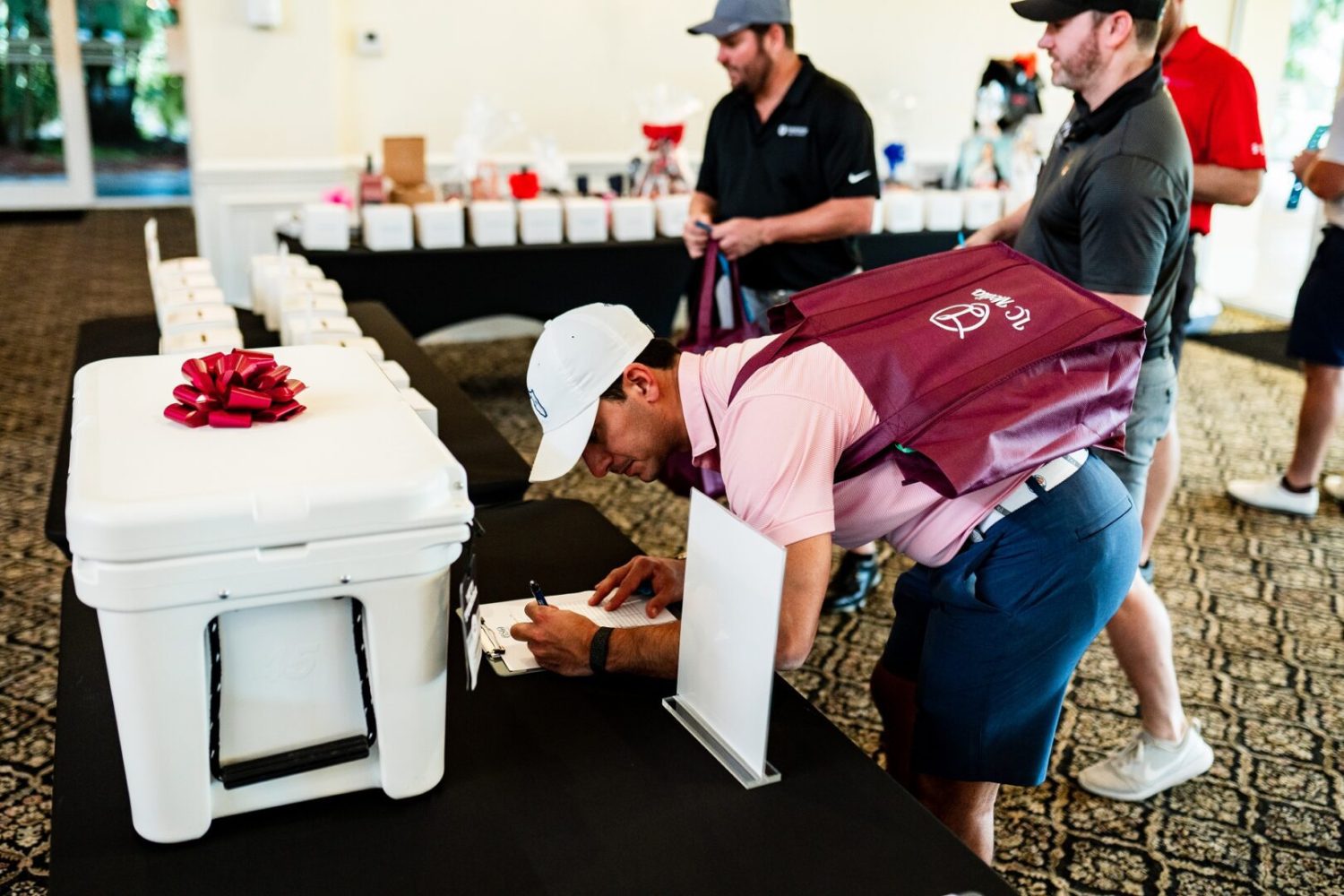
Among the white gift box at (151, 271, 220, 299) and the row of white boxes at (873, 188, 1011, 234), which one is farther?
the row of white boxes at (873, 188, 1011, 234)

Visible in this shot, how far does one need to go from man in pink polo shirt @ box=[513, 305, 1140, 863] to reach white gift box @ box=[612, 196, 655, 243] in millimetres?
2945

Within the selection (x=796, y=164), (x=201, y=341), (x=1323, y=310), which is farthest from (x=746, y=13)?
(x=1323, y=310)

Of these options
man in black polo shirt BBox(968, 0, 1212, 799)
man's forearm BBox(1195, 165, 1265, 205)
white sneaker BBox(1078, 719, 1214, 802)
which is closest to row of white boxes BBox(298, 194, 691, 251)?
man's forearm BBox(1195, 165, 1265, 205)

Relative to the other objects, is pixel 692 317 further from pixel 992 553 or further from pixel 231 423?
pixel 231 423

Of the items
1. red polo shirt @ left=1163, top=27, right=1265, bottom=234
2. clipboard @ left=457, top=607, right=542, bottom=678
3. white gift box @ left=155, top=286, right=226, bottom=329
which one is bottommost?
clipboard @ left=457, top=607, right=542, bottom=678

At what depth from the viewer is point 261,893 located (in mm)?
1011

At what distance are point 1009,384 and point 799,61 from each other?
6.49 feet

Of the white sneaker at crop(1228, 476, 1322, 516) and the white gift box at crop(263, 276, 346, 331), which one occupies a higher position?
the white gift box at crop(263, 276, 346, 331)

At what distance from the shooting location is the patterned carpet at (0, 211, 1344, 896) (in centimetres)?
206

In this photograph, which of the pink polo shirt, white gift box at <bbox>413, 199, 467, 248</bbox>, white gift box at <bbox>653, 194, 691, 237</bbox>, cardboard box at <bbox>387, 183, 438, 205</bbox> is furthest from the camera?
white gift box at <bbox>653, 194, 691, 237</bbox>

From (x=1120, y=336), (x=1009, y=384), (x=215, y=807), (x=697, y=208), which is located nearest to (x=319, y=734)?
(x=215, y=807)

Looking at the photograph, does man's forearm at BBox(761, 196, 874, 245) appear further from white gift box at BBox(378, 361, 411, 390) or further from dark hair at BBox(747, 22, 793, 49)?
white gift box at BBox(378, 361, 411, 390)

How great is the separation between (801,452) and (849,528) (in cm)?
22

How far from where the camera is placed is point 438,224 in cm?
409
